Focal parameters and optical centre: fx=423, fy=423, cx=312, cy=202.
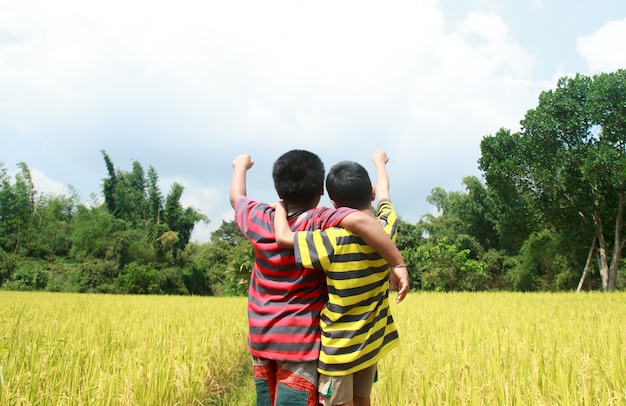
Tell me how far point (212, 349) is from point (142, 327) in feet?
4.71

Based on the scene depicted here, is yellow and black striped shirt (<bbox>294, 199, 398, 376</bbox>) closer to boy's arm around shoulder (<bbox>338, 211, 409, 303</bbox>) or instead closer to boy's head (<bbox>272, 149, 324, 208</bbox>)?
boy's arm around shoulder (<bbox>338, 211, 409, 303</bbox>)

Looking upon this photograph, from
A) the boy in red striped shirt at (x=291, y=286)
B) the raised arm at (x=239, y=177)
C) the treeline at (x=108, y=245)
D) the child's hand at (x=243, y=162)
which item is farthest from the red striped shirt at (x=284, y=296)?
the treeline at (x=108, y=245)

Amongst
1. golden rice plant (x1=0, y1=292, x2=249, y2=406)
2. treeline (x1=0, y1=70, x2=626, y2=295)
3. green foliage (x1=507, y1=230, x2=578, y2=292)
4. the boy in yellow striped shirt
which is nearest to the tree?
treeline (x1=0, y1=70, x2=626, y2=295)

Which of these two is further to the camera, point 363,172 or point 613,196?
point 613,196

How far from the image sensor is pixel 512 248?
1174 inches

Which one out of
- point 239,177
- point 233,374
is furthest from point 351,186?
point 233,374

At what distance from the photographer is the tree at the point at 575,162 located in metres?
15.8

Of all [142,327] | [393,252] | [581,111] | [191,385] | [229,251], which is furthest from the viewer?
[229,251]

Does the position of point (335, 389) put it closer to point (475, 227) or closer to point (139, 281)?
point (139, 281)

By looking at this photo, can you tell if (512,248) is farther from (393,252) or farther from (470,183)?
(393,252)

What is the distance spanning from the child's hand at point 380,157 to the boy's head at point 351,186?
370mm

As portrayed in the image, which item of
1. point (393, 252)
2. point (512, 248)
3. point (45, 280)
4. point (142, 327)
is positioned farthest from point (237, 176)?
point (512, 248)

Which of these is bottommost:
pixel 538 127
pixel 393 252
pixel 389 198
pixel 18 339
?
pixel 18 339

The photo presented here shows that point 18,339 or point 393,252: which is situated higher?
point 393,252
